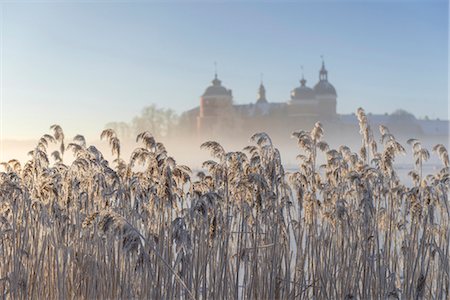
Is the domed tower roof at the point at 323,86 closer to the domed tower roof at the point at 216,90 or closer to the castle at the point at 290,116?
the castle at the point at 290,116

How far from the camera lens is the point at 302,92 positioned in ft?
232

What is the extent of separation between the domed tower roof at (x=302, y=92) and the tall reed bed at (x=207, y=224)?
67.5 metres

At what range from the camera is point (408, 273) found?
3.67m

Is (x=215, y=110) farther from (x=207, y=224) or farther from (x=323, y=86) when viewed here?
(x=207, y=224)

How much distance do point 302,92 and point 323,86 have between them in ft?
9.27

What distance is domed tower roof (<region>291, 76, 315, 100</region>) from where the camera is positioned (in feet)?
231

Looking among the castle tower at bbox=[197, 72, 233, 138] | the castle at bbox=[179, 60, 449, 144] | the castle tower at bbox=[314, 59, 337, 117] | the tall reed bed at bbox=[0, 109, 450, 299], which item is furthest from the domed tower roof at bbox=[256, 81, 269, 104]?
the tall reed bed at bbox=[0, 109, 450, 299]

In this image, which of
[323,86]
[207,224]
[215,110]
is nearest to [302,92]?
[323,86]

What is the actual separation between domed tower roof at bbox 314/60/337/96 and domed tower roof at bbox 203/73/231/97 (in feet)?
39.0

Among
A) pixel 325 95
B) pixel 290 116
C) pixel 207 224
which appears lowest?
pixel 207 224

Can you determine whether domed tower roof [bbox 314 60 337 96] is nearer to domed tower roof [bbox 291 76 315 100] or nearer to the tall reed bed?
domed tower roof [bbox 291 76 315 100]

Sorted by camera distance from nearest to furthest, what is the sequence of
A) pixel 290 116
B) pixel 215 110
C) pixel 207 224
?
pixel 207 224, pixel 290 116, pixel 215 110

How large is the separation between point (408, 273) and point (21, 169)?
2.70m

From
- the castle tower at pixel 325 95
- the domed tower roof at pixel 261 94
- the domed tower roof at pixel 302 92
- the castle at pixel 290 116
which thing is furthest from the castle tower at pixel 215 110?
the castle tower at pixel 325 95
